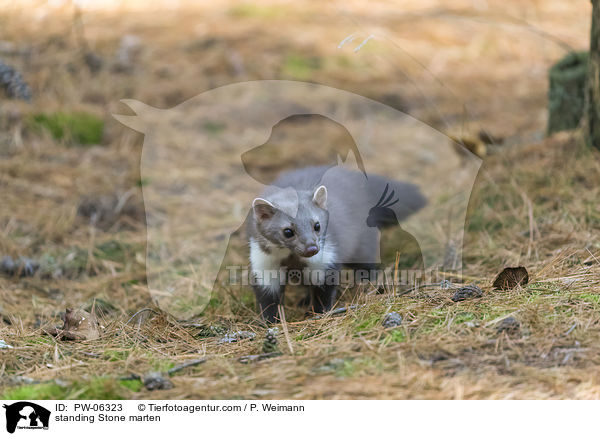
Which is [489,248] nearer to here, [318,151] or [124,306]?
[124,306]

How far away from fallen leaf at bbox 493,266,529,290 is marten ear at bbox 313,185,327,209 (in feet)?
3.87

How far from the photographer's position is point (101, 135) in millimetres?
7184

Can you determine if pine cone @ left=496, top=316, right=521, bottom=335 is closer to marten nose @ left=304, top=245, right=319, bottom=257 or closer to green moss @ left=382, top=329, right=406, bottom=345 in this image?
green moss @ left=382, top=329, right=406, bottom=345

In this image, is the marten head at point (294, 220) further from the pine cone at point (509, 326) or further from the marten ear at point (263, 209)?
the pine cone at point (509, 326)

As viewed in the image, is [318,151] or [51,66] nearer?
[318,151]

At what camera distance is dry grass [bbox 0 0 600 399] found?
2543mm

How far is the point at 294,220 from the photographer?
11.8 ft

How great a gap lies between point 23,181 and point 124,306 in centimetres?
268

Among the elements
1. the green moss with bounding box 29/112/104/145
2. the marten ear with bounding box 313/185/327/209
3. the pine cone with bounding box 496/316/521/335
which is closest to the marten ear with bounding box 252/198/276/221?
the marten ear with bounding box 313/185/327/209

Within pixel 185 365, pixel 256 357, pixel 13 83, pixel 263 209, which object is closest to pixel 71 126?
pixel 13 83

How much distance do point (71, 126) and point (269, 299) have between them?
4398 mm

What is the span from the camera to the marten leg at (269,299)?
380 cm

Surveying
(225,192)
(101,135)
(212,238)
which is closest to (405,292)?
(212,238)
